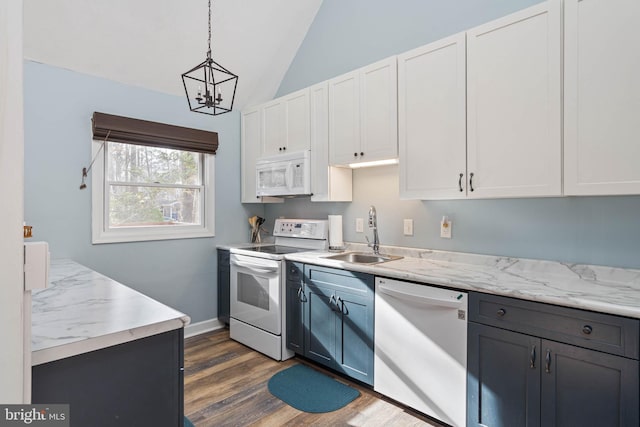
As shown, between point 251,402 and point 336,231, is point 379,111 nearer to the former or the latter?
point 336,231

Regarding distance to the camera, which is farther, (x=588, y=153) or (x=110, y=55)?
(x=110, y=55)

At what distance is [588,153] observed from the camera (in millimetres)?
1724

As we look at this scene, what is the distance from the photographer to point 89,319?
1249 millimetres

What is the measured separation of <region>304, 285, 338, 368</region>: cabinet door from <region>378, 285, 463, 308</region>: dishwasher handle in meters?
0.48

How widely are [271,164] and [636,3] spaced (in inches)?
104

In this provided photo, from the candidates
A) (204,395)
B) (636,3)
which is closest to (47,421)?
(204,395)

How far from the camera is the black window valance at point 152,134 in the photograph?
2.83 metres

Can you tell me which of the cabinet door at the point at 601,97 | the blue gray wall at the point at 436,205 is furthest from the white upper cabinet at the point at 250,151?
the cabinet door at the point at 601,97

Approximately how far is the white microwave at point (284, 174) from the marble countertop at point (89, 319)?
1702mm

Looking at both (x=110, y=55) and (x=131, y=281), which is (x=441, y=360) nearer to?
(x=131, y=281)

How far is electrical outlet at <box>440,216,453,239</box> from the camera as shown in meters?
2.54

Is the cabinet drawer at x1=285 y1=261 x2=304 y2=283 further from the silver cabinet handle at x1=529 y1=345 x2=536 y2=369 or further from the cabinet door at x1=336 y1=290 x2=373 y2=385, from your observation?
the silver cabinet handle at x1=529 y1=345 x2=536 y2=369

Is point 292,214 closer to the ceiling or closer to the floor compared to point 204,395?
closer to the ceiling

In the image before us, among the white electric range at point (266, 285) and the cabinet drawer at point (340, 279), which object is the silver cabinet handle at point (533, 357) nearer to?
the cabinet drawer at point (340, 279)
